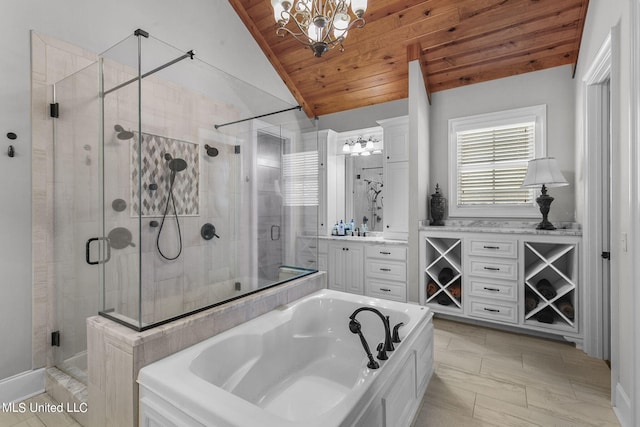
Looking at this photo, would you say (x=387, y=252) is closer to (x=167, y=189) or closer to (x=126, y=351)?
(x=167, y=189)

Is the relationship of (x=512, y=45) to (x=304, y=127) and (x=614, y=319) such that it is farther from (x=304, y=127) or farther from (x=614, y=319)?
(x=614, y=319)

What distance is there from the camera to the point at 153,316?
5.21ft

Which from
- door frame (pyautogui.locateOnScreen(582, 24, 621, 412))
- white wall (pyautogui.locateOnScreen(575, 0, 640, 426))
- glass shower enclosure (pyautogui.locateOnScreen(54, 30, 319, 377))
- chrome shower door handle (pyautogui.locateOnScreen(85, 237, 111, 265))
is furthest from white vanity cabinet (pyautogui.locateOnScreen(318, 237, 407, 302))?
chrome shower door handle (pyautogui.locateOnScreen(85, 237, 111, 265))

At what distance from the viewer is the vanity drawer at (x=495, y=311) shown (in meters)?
2.89

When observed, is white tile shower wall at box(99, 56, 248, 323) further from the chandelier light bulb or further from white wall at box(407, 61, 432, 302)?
white wall at box(407, 61, 432, 302)

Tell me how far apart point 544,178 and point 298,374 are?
262 centimetres

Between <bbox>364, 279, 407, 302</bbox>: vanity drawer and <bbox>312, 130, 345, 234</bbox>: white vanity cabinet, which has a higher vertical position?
<bbox>312, 130, 345, 234</bbox>: white vanity cabinet

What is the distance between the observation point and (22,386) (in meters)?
1.96

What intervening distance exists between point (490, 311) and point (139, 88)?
3.34m

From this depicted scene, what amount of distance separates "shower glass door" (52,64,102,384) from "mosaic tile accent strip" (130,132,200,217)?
0.98ft

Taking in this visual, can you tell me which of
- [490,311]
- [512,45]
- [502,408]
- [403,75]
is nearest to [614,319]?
[502,408]

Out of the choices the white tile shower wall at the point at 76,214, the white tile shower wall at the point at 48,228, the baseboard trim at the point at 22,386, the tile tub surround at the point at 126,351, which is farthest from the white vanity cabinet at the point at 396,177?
the baseboard trim at the point at 22,386

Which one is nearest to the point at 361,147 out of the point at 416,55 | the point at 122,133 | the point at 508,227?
the point at 416,55

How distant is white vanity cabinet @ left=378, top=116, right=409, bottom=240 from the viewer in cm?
374
